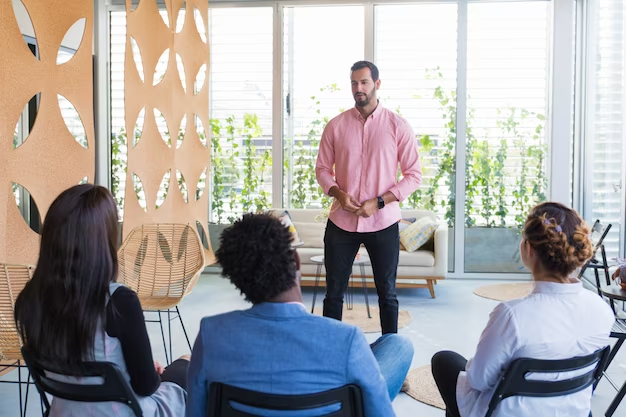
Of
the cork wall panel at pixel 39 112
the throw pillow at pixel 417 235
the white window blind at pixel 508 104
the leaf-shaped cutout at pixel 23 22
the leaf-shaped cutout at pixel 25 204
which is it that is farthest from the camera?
the white window blind at pixel 508 104

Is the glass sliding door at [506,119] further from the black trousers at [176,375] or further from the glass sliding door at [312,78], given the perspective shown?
the black trousers at [176,375]

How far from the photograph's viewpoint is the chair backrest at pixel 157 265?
4.30 m

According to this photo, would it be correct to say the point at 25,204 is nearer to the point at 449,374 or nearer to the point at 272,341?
the point at 449,374

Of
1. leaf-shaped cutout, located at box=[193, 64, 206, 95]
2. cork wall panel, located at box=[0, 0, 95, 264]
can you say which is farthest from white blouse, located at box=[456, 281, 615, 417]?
leaf-shaped cutout, located at box=[193, 64, 206, 95]

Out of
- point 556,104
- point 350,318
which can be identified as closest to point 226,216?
point 350,318

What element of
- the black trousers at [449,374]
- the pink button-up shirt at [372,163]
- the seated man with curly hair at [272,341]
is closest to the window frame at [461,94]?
the pink button-up shirt at [372,163]

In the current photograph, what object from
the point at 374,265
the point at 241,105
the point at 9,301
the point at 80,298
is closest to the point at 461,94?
the point at 241,105

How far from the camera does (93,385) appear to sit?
1901mm

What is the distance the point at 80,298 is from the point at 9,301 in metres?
1.49

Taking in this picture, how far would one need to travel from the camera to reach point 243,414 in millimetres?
1607

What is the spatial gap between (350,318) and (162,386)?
347 centimetres

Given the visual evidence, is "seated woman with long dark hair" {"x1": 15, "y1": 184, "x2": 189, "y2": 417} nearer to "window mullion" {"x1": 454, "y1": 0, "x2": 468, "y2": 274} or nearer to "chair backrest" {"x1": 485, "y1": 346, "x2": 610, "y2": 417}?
"chair backrest" {"x1": 485, "y1": 346, "x2": 610, "y2": 417}

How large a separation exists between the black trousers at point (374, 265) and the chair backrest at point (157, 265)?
93 centimetres

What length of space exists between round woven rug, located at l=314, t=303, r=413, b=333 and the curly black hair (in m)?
3.49
